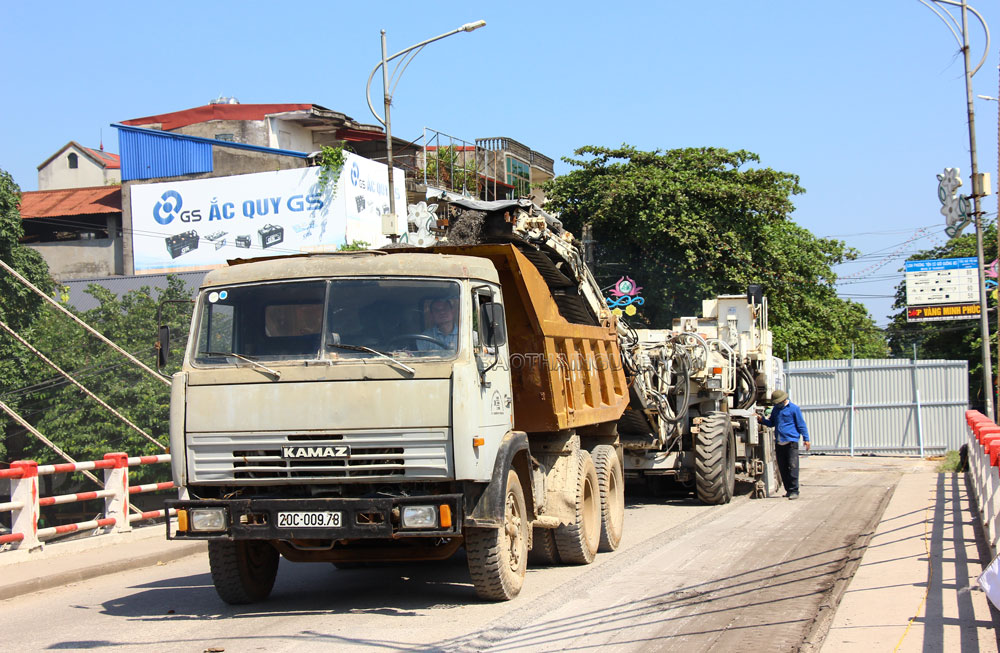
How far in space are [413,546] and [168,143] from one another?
30.5 m

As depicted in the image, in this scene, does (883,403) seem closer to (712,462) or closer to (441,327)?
(712,462)

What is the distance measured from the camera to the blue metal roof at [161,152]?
34.8 meters

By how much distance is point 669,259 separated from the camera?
3225 cm

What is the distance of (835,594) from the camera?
7.94 metres

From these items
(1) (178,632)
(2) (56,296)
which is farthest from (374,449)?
(2) (56,296)

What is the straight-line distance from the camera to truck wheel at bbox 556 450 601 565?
31.2 feet

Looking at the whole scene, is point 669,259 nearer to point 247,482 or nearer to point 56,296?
point 56,296

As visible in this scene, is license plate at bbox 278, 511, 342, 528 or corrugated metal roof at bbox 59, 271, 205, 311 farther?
corrugated metal roof at bbox 59, 271, 205, 311

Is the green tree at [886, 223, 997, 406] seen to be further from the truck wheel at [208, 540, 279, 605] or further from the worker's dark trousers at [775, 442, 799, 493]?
the truck wheel at [208, 540, 279, 605]

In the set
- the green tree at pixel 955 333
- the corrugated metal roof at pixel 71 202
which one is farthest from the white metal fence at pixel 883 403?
the corrugated metal roof at pixel 71 202

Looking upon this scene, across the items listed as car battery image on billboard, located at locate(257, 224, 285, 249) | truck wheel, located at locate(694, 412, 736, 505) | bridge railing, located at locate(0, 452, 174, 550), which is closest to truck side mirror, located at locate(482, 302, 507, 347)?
bridge railing, located at locate(0, 452, 174, 550)

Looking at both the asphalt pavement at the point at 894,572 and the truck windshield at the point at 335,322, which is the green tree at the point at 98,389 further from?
the truck windshield at the point at 335,322

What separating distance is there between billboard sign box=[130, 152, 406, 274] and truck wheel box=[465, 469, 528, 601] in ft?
78.5

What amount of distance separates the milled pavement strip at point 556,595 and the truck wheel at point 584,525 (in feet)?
0.65
